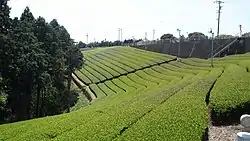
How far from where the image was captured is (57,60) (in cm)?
3972

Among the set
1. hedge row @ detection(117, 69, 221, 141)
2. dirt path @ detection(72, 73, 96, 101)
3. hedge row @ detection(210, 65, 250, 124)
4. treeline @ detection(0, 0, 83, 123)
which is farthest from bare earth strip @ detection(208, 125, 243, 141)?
dirt path @ detection(72, 73, 96, 101)

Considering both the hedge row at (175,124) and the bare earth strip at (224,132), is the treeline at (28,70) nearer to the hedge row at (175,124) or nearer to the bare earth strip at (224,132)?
the hedge row at (175,124)

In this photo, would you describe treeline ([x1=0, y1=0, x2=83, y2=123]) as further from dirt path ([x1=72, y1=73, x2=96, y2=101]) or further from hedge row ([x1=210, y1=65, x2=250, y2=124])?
hedge row ([x1=210, y1=65, x2=250, y2=124])

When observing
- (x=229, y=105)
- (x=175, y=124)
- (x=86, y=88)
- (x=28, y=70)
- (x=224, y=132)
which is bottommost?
(x=86, y=88)

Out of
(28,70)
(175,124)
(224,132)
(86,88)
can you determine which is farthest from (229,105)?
(86,88)

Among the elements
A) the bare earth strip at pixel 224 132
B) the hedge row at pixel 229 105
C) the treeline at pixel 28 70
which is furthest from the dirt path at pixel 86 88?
the bare earth strip at pixel 224 132

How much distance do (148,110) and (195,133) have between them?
5.28 metres

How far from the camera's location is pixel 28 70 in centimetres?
3145

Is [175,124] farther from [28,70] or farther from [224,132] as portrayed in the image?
[28,70]

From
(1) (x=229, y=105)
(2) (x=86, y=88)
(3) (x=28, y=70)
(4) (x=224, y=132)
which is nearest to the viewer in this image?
(4) (x=224, y=132)

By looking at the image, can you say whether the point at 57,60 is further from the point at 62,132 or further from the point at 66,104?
the point at 62,132

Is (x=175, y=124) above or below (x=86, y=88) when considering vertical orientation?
above

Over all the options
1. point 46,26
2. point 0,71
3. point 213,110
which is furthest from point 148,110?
point 46,26

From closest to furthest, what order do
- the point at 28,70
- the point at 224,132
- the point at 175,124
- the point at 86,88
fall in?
the point at 175,124 < the point at 224,132 < the point at 28,70 < the point at 86,88
